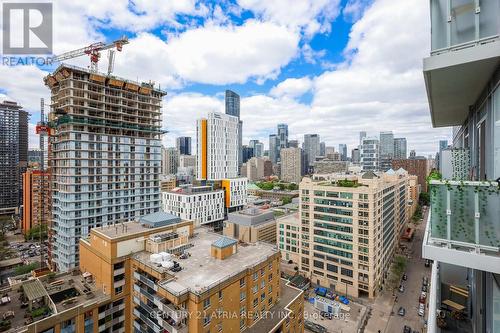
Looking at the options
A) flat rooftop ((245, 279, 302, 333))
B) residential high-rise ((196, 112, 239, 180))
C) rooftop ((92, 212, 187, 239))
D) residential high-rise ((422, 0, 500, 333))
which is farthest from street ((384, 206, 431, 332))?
residential high-rise ((196, 112, 239, 180))

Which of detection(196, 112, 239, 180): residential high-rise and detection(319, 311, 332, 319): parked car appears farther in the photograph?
detection(196, 112, 239, 180): residential high-rise

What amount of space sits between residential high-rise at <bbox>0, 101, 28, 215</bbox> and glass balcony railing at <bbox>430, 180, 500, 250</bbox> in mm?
142828

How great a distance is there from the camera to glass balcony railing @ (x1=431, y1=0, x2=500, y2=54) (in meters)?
4.66

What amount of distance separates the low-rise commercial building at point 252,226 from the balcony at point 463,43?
210 feet

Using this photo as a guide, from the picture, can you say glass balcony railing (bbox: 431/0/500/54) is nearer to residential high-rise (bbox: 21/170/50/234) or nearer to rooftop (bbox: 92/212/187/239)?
rooftop (bbox: 92/212/187/239)

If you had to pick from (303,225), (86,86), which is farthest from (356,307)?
(86,86)

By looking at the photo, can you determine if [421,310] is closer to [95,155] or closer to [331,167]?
[95,155]

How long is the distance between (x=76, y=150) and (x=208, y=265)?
37.3 metres

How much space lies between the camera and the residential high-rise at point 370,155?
133 meters

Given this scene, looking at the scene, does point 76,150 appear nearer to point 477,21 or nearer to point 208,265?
point 208,265

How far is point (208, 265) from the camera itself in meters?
27.1

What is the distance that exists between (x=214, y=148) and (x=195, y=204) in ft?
116

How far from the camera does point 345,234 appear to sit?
4728 centimetres

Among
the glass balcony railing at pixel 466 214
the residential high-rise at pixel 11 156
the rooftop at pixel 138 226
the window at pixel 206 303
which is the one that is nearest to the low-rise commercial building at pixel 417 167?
the rooftop at pixel 138 226
